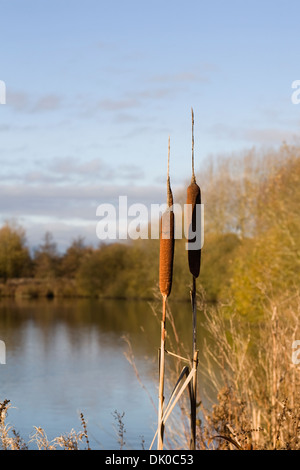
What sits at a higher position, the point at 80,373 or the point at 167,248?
the point at 167,248

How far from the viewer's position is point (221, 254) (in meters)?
29.1

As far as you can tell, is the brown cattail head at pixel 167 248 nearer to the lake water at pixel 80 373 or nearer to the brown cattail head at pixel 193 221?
the brown cattail head at pixel 193 221

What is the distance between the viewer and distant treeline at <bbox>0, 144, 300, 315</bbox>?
19094 millimetres

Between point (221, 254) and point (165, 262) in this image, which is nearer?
point (165, 262)

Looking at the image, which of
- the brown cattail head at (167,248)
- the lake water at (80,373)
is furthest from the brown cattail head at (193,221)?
the lake water at (80,373)

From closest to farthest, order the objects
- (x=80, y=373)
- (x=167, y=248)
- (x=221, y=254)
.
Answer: (x=167, y=248) → (x=80, y=373) → (x=221, y=254)

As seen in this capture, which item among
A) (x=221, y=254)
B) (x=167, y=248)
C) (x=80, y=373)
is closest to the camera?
(x=167, y=248)

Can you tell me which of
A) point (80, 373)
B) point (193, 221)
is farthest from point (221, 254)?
point (193, 221)

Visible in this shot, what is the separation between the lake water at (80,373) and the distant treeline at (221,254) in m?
2.46

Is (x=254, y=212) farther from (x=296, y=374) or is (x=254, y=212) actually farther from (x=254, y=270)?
(x=296, y=374)

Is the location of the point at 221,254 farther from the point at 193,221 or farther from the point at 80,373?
the point at 193,221

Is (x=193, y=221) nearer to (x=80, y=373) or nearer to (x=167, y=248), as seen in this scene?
(x=167, y=248)

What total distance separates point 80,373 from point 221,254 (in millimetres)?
13687

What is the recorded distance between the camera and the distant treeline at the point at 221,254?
19.1m
